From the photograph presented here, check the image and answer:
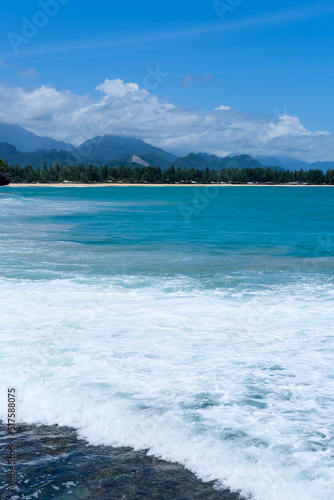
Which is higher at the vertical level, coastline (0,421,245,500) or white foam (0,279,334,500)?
white foam (0,279,334,500)

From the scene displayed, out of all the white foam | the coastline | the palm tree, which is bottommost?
the coastline

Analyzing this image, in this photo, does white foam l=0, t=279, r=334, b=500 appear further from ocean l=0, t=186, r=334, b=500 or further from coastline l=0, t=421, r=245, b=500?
coastline l=0, t=421, r=245, b=500

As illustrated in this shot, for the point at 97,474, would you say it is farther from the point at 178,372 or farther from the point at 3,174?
the point at 3,174

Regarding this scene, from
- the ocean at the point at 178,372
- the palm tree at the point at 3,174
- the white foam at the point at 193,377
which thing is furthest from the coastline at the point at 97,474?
the palm tree at the point at 3,174

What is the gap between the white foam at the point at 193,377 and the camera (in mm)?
6074

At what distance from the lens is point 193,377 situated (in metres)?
8.52

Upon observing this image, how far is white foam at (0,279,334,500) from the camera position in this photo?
607 cm

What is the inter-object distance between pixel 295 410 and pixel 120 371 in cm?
313

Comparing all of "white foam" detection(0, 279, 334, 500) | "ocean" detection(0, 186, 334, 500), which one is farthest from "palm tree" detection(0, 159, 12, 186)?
"white foam" detection(0, 279, 334, 500)

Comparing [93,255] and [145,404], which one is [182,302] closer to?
[145,404]

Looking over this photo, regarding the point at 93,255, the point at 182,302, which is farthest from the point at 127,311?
the point at 93,255

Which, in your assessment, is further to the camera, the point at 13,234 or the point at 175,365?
the point at 13,234

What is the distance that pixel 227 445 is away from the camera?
6262 mm

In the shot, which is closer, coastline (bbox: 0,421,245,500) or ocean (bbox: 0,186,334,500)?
coastline (bbox: 0,421,245,500)
